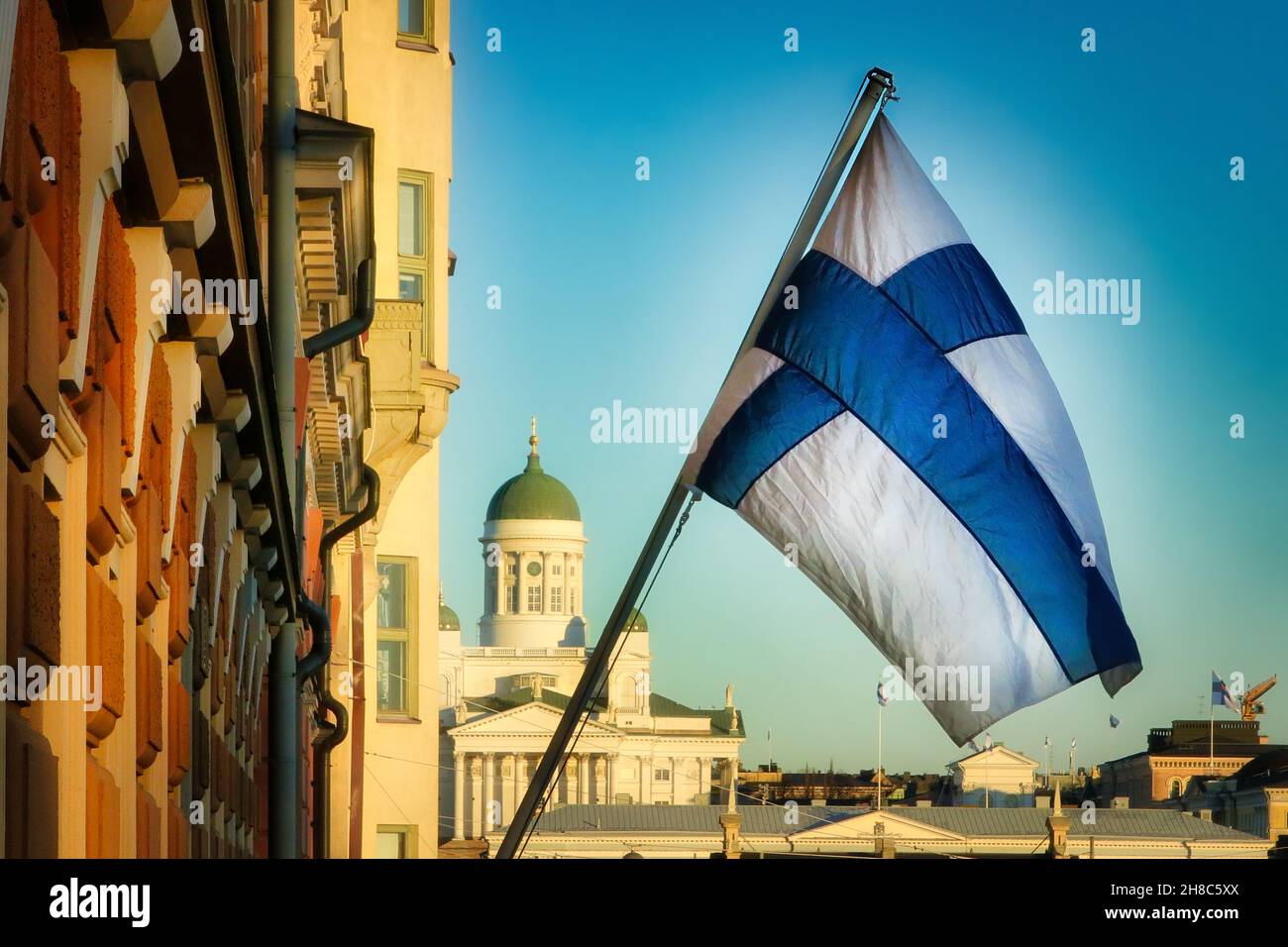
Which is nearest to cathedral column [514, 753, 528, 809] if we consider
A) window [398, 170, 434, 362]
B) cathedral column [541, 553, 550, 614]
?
cathedral column [541, 553, 550, 614]

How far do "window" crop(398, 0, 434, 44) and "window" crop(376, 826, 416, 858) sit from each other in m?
7.61

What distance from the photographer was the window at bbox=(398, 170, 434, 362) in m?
21.7

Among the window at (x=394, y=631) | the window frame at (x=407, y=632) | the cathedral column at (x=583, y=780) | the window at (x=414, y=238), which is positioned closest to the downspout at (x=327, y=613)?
the window at (x=414, y=238)

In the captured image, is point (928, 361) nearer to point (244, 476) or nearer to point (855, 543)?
point (855, 543)

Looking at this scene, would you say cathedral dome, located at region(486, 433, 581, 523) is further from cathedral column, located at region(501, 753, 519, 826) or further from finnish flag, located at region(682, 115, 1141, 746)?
finnish flag, located at region(682, 115, 1141, 746)

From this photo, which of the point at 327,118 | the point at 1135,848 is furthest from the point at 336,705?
the point at 1135,848

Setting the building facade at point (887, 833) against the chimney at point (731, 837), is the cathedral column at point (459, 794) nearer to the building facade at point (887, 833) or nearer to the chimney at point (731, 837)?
the building facade at point (887, 833)

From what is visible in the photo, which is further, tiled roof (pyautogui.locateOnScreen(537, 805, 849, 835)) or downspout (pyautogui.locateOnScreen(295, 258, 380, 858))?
tiled roof (pyautogui.locateOnScreen(537, 805, 849, 835))

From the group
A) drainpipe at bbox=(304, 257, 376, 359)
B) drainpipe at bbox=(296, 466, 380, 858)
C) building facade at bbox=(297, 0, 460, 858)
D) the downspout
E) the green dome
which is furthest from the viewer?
the green dome

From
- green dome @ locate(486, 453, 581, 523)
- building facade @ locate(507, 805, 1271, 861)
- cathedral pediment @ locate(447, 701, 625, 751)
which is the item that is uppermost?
green dome @ locate(486, 453, 581, 523)

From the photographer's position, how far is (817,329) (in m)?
10.2

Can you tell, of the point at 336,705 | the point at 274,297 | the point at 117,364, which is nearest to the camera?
the point at 117,364

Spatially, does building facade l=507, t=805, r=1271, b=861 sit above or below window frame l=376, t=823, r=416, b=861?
below
